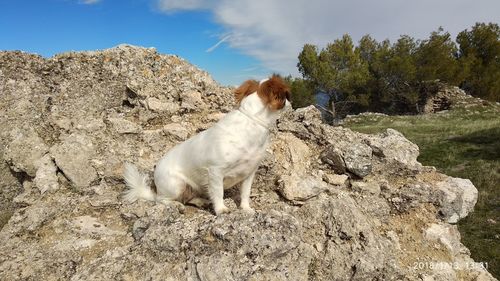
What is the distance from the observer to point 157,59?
8523mm

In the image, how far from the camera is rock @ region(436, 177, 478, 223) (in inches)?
226

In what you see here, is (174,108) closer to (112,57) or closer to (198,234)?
(112,57)

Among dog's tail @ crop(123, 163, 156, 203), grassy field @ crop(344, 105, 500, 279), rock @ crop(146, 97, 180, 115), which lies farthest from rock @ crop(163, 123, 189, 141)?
grassy field @ crop(344, 105, 500, 279)

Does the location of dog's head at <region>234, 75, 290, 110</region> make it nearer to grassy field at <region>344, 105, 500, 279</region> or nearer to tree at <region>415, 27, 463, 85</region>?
grassy field at <region>344, 105, 500, 279</region>

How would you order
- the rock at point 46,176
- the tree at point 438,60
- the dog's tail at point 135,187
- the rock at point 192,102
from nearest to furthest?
1. the dog's tail at point 135,187
2. the rock at point 46,176
3. the rock at point 192,102
4. the tree at point 438,60

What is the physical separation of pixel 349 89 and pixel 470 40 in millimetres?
17160

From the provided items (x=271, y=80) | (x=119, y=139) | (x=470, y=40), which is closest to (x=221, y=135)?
(x=271, y=80)

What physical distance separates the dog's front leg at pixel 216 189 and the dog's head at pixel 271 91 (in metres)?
0.97

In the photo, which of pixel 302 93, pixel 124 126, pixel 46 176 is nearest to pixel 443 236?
pixel 124 126

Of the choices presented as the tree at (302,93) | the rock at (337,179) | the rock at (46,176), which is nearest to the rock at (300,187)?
the rock at (337,179)

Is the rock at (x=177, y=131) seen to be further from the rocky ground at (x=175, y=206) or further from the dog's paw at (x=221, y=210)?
the dog's paw at (x=221, y=210)

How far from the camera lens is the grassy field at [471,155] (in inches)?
437

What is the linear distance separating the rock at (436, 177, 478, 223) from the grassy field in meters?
4.36

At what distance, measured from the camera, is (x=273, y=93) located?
464cm
